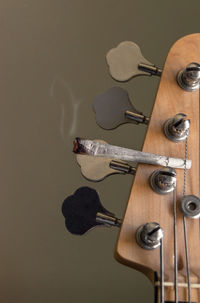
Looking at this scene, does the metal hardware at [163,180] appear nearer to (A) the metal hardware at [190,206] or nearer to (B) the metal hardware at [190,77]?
(A) the metal hardware at [190,206]

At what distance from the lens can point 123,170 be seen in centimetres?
62

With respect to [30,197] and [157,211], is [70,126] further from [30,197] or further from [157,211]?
[157,211]

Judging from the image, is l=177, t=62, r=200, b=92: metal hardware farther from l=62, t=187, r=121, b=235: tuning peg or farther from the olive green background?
the olive green background

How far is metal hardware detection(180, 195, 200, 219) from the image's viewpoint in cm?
59

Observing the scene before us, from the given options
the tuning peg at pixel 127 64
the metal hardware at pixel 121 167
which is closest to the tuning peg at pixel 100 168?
the metal hardware at pixel 121 167

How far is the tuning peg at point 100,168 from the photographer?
0.62 metres

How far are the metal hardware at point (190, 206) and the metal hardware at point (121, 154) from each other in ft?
0.16

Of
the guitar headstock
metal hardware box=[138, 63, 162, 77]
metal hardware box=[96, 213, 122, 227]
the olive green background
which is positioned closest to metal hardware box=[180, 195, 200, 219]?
the guitar headstock

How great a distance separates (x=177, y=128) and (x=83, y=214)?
0.63 feet

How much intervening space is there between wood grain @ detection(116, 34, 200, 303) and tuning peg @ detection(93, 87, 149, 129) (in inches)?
1.3

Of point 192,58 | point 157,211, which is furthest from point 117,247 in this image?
point 192,58

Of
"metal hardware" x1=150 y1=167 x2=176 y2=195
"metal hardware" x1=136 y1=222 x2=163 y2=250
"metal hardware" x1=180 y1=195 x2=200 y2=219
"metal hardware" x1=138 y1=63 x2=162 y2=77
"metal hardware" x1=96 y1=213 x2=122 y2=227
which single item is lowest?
"metal hardware" x1=136 y1=222 x2=163 y2=250

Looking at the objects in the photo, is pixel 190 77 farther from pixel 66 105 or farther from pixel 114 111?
pixel 66 105

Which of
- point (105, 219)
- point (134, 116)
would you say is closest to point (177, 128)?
point (134, 116)
